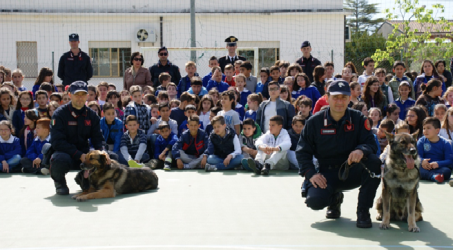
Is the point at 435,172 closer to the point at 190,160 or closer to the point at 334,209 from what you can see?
the point at 334,209

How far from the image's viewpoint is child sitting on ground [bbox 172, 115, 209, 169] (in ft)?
32.3

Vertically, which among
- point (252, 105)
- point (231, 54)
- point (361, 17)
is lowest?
point (252, 105)

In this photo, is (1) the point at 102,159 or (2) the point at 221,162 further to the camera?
(2) the point at 221,162

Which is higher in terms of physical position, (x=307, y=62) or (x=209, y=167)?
(x=307, y=62)

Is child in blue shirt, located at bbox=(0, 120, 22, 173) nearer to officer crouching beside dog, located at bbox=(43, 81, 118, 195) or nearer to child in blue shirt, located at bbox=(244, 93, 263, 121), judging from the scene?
officer crouching beside dog, located at bbox=(43, 81, 118, 195)

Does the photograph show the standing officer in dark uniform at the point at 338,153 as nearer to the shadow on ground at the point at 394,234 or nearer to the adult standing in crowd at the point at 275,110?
the shadow on ground at the point at 394,234

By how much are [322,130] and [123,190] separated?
3017 mm

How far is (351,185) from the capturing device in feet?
18.2

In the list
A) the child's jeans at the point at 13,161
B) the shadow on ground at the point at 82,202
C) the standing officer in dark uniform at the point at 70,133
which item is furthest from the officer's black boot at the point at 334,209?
the child's jeans at the point at 13,161

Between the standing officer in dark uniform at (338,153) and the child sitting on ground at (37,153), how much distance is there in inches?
205

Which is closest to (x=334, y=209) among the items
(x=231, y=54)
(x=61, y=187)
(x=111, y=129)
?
(x=61, y=187)

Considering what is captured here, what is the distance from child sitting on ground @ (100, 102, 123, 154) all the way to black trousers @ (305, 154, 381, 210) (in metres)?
5.26

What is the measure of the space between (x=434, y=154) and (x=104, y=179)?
4.96 metres

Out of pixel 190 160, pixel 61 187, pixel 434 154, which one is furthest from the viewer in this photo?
pixel 190 160
